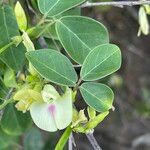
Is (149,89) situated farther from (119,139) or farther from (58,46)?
(58,46)

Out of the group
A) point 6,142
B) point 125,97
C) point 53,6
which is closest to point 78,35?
point 53,6

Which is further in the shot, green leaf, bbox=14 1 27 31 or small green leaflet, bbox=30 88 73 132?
green leaf, bbox=14 1 27 31

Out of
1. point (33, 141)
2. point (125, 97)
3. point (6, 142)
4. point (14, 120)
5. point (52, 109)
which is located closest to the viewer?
point (52, 109)

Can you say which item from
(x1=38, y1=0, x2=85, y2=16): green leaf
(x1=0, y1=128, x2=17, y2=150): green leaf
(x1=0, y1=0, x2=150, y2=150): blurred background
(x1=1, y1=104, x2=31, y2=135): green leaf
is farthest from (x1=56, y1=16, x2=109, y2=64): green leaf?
(x1=0, y1=0, x2=150, y2=150): blurred background

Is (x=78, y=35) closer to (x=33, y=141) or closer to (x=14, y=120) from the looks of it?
(x=14, y=120)

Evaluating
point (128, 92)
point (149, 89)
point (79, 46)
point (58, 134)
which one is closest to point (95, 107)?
point (79, 46)

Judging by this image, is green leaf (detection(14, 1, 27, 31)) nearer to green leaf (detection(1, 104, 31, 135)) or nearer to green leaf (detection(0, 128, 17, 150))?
green leaf (detection(1, 104, 31, 135))

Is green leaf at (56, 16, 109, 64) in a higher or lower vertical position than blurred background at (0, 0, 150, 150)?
higher
